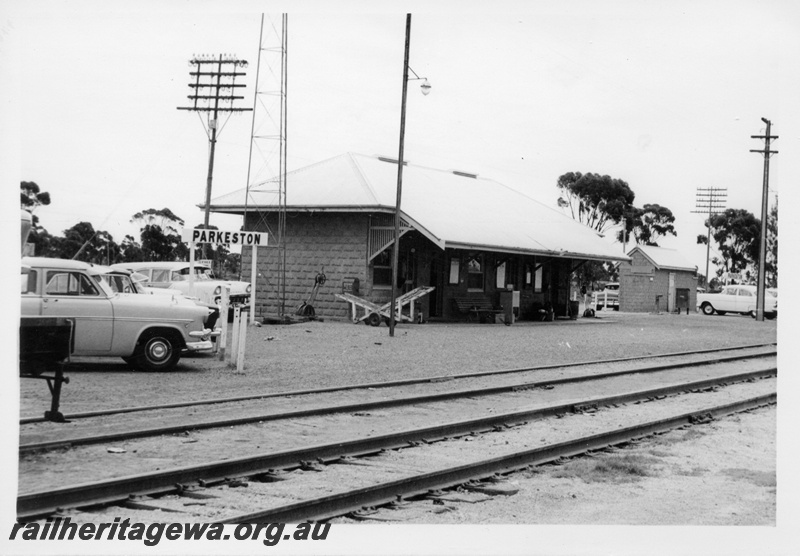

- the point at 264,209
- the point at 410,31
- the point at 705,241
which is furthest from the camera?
the point at 705,241

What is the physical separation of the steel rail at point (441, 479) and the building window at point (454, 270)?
1690cm

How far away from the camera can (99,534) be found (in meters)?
5.23

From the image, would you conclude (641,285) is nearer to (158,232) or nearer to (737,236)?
(737,236)

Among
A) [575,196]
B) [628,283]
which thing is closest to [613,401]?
[575,196]

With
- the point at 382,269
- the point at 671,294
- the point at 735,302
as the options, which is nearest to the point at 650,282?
the point at 671,294

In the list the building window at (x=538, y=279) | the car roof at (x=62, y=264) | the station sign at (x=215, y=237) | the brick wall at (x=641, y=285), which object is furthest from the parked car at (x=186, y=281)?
the brick wall at (x=641, y=285)

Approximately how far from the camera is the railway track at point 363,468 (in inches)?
225

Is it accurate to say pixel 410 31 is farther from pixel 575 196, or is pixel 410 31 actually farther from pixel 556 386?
pixel 575 196

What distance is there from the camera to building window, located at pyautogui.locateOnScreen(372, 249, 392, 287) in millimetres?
24828

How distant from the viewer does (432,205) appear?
85.4 ft

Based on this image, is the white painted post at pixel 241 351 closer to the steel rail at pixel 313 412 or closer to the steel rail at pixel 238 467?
the steel rail at pixel 313 412

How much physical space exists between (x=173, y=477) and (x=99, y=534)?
101 cm

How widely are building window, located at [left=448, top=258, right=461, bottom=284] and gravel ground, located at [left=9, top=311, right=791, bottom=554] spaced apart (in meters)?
2.14

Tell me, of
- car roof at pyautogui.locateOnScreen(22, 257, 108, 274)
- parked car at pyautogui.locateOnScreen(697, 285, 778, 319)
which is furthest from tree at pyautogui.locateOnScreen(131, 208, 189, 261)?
parked car at pyautogui.locateOnScreen(697, 285, 778, 319)
